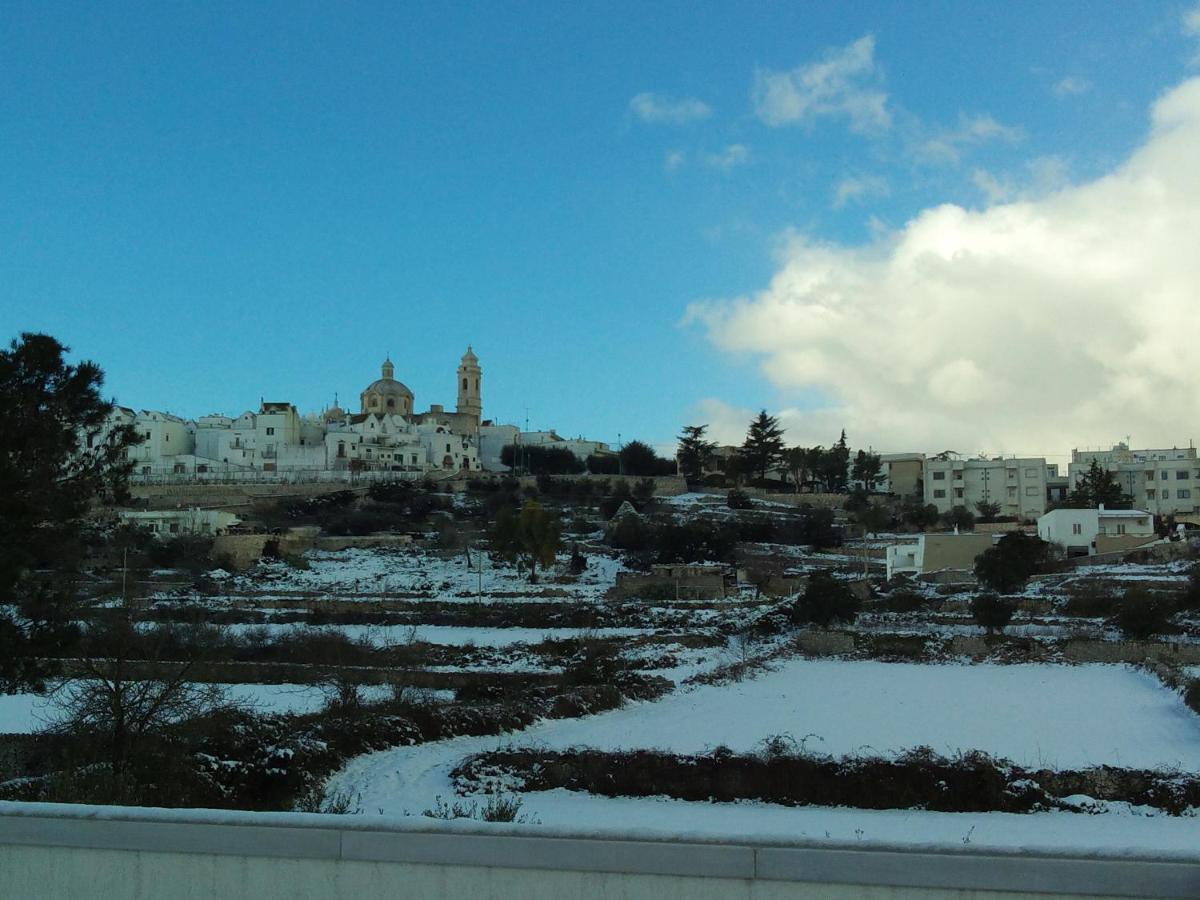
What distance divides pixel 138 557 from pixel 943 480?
54468 mm

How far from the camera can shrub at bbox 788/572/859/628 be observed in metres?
34.4

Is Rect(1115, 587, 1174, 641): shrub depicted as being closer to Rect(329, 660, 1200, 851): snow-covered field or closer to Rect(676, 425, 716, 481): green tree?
Rect(329, 660, 1200, 851): snow-covered field

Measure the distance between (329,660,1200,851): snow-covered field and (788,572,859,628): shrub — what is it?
4.89 meters

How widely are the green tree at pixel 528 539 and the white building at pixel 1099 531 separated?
25354mm

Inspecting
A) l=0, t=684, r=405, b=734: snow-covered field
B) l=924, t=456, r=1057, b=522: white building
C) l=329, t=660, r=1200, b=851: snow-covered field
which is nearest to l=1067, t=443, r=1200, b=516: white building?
l=924, t=456, r=1057, b=522: white building

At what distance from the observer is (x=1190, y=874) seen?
441 centimetres

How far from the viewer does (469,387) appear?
109m

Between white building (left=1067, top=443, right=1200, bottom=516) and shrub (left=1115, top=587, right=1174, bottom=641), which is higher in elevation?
white building (left=1067, top=443, right=1200, bottom=516)

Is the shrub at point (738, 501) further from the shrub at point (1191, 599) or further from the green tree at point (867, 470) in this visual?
the shrub at point (1191, 599)

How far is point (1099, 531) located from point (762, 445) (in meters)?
36.0

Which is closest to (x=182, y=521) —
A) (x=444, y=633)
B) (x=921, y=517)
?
(x=444, y=633)

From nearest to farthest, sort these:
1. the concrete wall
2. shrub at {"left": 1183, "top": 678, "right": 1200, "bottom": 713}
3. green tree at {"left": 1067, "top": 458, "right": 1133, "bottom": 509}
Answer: the concrete wall
shrub at {"left": 1183, "top": 678, "right": 1200, "bottom": 713}
green tree at {"left": 1067, "top": 458, "right": 1133, "bottom": 509}

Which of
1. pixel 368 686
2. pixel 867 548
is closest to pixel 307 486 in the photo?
pixel 867 548

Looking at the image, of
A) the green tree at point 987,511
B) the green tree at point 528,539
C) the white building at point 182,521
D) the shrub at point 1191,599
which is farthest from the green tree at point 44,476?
Result: the green tree at point 987,511
